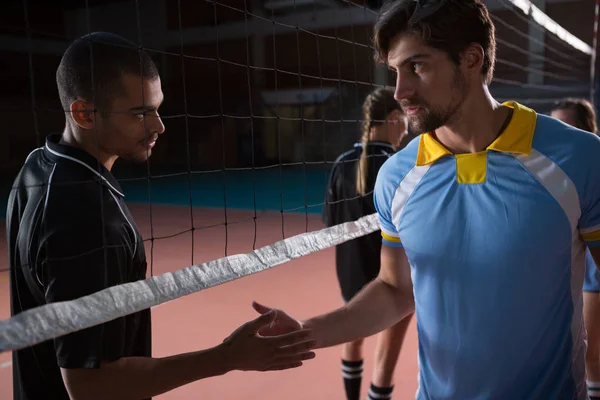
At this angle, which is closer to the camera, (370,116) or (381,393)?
(381,393)

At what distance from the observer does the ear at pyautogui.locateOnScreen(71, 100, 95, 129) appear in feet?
4.27

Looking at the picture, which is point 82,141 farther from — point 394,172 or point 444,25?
point 444,25

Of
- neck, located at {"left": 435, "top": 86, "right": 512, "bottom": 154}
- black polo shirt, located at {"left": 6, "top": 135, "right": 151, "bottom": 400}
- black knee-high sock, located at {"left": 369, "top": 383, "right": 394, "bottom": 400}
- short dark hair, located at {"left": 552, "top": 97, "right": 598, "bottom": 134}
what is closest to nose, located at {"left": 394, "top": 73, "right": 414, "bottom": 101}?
neck, located at {"left": 435, "top": 86, "right": 512, "bottom": 154}

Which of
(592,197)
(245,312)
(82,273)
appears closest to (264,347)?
(82,273)

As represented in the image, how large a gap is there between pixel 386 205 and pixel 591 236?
0.48 metres

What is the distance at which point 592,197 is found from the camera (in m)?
1.18

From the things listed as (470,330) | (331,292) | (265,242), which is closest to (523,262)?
(470,330)

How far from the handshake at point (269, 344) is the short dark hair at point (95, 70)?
0.61 m

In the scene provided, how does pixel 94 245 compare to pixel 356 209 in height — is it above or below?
above

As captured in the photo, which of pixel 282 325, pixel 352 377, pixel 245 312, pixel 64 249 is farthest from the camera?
pixel 245 312

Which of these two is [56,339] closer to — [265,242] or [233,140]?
[265,242]

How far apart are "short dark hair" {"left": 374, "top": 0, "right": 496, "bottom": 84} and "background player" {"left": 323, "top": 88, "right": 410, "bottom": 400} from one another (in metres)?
1.26

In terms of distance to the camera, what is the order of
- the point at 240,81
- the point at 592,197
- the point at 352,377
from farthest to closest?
the point at 240,81, the point at 352,377, the point at 592,197

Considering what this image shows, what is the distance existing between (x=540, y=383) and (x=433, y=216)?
427 millimetres
